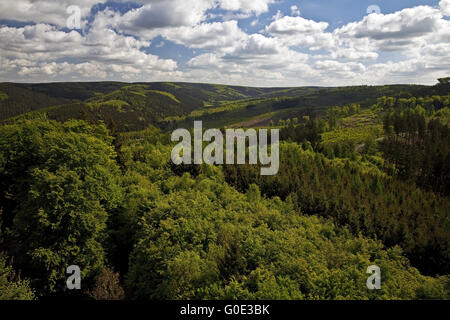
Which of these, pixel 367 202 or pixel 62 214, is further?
pixel 367 202

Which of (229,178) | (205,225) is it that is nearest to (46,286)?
(205,225)

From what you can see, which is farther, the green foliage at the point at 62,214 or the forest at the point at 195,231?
the green foliage at the point at 62,214

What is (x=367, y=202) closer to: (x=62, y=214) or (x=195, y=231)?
(x=195, y=231)

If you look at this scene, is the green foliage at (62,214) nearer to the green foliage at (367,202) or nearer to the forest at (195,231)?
the forest at (195,231)

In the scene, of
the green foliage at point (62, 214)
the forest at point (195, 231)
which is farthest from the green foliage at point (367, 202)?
the green foliage at point (62, 214)

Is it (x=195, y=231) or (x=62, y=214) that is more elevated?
(x=62, y=214)

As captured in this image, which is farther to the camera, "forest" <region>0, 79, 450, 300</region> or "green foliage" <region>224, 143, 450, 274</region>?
"green foliage" <region>224, 143, 450, 274</region>

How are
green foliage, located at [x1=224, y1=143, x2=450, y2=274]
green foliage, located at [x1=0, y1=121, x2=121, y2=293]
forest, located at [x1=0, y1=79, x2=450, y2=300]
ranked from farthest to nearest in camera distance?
green foliage, located at [x1=224, y1=143, x2=450, y2=274] < green foliage, located at [x1=0, y1=121, x2=121, y2=293] < forest, located at [x1=0, y1=79, x2=450, y2=300]

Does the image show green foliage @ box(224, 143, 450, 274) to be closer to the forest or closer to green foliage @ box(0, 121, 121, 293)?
the forest

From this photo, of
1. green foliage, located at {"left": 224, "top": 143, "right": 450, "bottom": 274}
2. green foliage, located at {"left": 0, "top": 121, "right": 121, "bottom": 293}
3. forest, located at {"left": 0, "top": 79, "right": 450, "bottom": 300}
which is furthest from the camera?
green foliage, located at {"left": 224, "top": 143, "right": 450, "bottom": 274}

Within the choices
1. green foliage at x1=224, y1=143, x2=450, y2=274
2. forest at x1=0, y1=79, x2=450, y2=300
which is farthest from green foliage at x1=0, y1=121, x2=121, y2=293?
green foliage at x1=224, y1=143, x2=450, y2=274

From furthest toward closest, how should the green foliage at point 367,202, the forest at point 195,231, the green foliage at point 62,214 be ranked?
the green foliage at point 367,202, the green foliage at point 62,214, the forest at point 195,231

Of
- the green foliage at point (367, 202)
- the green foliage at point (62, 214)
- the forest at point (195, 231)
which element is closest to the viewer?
the forest at point (195, 231)

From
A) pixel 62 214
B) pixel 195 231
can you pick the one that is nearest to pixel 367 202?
pixel 195 231
